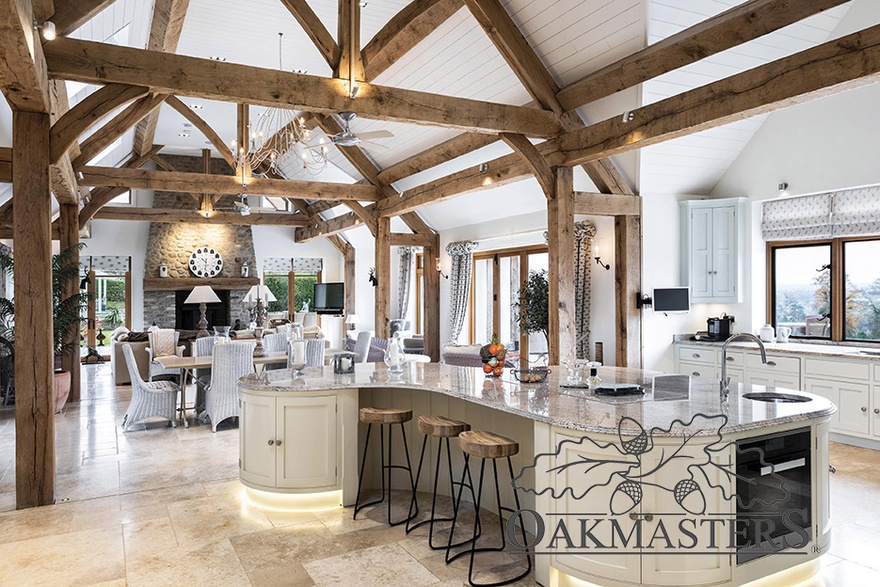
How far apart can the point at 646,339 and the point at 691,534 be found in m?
4.85

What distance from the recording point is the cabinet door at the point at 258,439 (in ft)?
13.6

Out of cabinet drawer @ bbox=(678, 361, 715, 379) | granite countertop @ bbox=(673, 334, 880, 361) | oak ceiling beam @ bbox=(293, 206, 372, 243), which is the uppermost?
oak ceiling beam @ bbox=(293, 206, 372, 243)

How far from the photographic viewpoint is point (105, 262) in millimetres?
13859

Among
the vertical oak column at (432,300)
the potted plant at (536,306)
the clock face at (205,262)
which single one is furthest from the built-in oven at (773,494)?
the clock face at (205,262)

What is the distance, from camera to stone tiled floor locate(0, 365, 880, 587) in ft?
10.5

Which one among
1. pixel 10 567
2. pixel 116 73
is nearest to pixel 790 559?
pixel 10 567

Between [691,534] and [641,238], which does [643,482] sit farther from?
[641,238]

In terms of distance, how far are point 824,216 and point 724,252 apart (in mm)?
1077

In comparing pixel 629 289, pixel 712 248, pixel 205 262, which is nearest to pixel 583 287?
pixel 629 289

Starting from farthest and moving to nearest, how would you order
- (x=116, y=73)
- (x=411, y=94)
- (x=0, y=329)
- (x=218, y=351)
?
1. (x=0, y=329)
2. (x=218, y=351)
3. (x=411, y=94)
4. (x=116, y=73)

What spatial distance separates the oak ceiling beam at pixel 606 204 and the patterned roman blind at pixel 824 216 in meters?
1.55

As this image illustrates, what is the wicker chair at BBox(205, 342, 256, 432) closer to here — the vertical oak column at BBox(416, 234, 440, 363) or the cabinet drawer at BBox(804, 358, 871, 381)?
the cabinet drawer at BBox(804, 358, 871, 381)

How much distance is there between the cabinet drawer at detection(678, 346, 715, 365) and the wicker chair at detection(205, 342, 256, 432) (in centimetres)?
499
